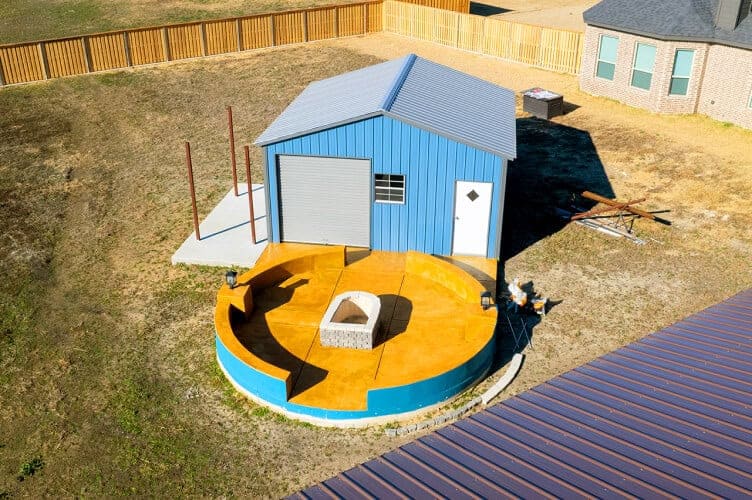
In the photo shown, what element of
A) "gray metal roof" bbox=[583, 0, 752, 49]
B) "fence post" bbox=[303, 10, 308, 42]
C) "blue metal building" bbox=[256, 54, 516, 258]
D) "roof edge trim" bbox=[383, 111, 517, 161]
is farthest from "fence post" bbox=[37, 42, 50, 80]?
"gray metal roof" bbox=[583, 0, 752, 49]

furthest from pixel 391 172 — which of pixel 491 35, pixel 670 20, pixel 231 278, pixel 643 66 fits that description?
pixel 491 35

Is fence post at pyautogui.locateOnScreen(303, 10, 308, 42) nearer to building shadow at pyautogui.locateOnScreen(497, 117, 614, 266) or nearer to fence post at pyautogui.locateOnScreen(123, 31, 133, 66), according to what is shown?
fence post at pyautogui.locateOnScreen(123, 31, 133, 66)

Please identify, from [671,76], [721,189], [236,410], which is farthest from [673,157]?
[236,410]

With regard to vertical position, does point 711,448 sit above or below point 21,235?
above

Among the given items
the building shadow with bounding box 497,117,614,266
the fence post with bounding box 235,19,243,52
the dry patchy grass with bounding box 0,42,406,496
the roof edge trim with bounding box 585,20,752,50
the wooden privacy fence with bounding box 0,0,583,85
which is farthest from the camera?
the fence post with bounding box 235,19,243,52

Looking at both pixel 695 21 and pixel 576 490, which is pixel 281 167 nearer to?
pixel 576 490

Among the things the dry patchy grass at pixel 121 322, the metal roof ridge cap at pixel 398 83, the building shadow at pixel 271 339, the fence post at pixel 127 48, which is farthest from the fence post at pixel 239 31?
the building shadow at pixel 271 339

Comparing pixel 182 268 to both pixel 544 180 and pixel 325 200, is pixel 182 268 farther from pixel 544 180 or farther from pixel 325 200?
pixel 544 180
